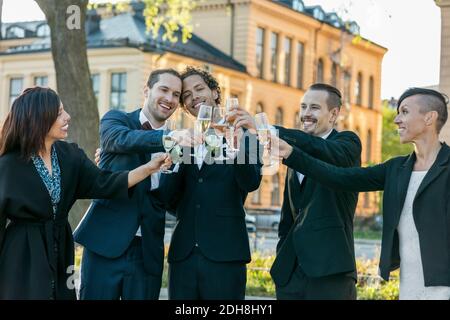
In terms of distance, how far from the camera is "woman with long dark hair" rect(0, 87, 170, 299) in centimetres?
542

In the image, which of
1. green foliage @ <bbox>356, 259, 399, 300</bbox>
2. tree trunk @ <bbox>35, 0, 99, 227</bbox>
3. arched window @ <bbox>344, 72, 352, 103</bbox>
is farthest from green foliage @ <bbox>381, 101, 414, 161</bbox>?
green foliage @ <bbox>356, 259, 399, 300</bbox>

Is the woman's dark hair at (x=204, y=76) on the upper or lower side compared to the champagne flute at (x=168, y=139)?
upper

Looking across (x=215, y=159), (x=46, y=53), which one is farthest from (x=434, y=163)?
(x=46, y=53)

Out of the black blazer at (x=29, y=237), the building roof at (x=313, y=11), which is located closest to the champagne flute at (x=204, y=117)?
the black blazer at (x=29, y=237)

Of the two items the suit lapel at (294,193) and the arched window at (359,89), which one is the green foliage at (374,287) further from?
the arched window at (359,89)

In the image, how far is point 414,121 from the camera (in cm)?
559

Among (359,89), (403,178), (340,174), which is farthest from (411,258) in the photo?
(359,89)

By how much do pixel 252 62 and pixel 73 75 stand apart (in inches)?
1550

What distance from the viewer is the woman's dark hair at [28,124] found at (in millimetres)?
5527

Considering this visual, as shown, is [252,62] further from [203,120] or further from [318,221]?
[203,120]

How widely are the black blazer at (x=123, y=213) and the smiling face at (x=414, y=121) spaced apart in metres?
1.70

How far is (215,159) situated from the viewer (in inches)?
240

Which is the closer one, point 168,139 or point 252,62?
point 168,139

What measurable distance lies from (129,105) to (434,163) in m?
41.4
